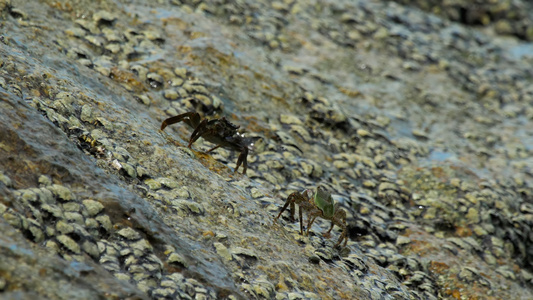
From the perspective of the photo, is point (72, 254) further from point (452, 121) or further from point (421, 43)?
point (421, 43)

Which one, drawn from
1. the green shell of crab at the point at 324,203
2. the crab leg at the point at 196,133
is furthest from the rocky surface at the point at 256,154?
the green shell of crab at the point at 324,203

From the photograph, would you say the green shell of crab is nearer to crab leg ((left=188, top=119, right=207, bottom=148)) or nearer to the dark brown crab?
the dark brown crab

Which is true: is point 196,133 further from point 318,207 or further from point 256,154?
point 318,207

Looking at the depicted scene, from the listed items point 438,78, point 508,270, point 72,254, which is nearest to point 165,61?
point 72,254

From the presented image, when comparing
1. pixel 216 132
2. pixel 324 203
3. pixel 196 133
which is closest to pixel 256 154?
pixel 216 132

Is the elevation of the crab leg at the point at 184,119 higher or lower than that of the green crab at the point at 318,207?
higher

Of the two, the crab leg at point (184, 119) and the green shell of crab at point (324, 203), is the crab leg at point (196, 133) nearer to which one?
the crab leg at point (184, 119)

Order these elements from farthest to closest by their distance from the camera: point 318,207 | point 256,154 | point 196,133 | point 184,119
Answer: point 256,154
point 184,119
point 196,133
point 318,207
